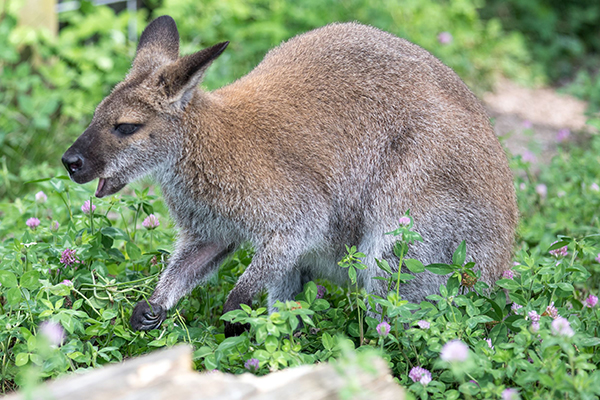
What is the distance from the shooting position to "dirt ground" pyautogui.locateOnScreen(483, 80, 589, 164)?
7.39m

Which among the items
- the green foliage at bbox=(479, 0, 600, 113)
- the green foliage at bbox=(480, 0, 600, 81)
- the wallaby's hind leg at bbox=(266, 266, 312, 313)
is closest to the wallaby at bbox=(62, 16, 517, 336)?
the wallaby's hind leg at bbox=(266, 266, 312, 313)

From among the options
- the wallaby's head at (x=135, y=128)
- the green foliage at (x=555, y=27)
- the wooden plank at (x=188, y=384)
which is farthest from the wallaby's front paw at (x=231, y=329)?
the green foliage at (x=555, y=27)

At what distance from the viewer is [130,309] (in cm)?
372

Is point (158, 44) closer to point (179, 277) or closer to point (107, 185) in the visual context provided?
point (107, 185)

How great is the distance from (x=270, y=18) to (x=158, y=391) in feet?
20.6

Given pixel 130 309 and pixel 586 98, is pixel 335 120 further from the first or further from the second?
pixel 586 98

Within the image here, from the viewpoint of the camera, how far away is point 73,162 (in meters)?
3.45

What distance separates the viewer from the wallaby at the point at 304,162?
3543 millimetres

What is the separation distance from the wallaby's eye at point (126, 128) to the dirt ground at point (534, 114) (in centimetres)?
463

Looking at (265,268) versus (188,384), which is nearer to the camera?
(188,384)

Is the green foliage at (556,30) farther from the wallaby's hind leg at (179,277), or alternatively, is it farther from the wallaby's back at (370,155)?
the wallaby's hind leg at (179,277)

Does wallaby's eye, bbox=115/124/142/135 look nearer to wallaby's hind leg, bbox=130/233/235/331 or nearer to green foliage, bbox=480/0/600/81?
wallaby's hind leg, bbox=130/233/235/331

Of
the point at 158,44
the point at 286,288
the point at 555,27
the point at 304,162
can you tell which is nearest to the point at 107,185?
the point at 158,44

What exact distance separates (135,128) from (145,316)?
0.96m
